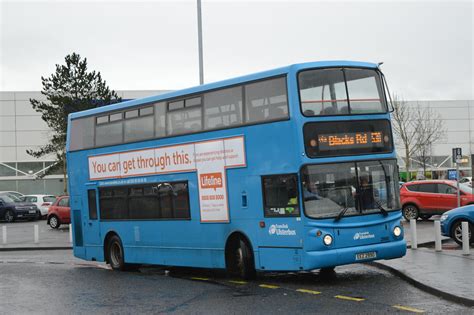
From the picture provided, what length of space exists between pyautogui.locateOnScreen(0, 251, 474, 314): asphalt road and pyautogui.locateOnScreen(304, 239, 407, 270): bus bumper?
17.4 inches

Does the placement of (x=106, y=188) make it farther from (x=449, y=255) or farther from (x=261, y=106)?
(x=449, y=255)

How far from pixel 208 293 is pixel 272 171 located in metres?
2.45

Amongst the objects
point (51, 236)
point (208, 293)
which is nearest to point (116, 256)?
point (208, 293)

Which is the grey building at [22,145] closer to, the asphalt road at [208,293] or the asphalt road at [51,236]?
the asphalt road at [51,236]

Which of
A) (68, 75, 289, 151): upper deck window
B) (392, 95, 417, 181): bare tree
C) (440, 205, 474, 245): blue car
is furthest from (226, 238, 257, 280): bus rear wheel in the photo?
(392, 95, 417, 181): bare tree

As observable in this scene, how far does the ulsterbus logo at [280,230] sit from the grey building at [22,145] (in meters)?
54.8

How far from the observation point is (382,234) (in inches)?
533

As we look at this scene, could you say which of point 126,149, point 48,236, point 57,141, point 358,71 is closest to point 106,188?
point 126,149

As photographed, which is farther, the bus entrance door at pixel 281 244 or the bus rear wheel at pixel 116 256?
the bus rear wheel at pixel 116 256

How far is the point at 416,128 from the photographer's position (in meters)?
64.1

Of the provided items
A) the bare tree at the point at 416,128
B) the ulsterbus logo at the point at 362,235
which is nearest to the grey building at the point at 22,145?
the bare tree at the point at 416,128

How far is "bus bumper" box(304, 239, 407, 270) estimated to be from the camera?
1273 centimetres

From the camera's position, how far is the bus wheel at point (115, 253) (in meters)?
18.0

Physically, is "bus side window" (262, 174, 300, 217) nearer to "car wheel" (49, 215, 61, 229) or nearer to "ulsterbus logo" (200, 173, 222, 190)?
"ulsterbus logo" (200, 173, 222, 190)
